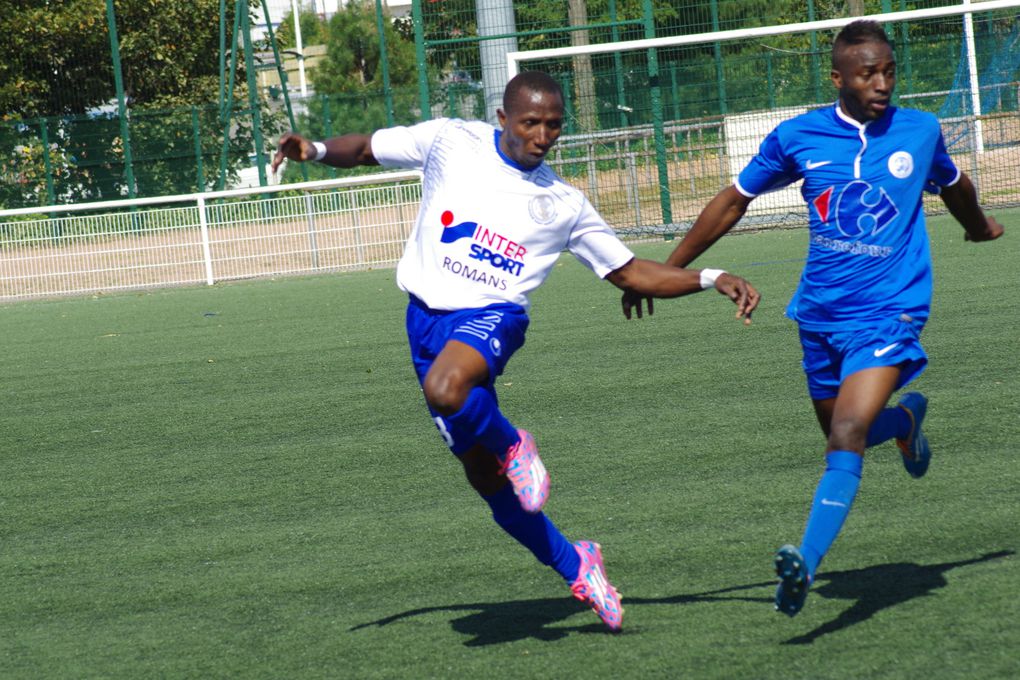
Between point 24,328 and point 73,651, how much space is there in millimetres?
11108

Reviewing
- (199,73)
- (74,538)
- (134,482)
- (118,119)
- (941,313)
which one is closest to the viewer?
(74,538)

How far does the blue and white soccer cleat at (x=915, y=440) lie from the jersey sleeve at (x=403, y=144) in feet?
6.24

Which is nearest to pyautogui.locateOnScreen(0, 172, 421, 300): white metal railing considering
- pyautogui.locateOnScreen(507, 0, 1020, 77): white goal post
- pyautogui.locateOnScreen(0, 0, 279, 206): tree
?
pyautogui.locateOnScreen(507, 0, 1020, 77): white goal post

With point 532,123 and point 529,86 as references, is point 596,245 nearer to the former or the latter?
point 532,123

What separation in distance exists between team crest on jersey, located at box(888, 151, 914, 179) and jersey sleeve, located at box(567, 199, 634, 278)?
0.91 m

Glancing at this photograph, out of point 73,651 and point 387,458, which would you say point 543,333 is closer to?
point 387,458

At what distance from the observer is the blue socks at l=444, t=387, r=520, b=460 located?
4.23 metres

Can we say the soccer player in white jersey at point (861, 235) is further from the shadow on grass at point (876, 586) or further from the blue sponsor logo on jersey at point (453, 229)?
the blue sponsor logo on jersey at point (453, 229)

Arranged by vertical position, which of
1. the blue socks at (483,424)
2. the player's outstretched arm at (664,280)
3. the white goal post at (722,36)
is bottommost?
the blue socks at (483,424)

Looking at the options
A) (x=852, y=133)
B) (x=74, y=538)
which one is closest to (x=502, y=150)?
(x=852, y=133)

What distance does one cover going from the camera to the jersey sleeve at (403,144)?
15.4ft

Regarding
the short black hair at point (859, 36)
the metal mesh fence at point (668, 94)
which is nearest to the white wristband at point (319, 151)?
the short black hair at point (859, 36)

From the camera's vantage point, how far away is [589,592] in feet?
14.2

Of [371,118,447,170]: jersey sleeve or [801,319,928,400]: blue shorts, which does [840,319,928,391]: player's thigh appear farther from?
[371,118,447,170]: jersey sleeve
